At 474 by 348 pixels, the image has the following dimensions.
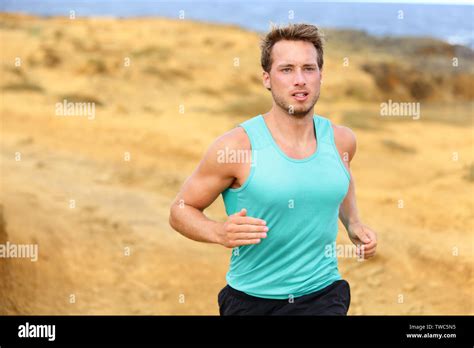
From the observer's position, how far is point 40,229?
10062 millimetres

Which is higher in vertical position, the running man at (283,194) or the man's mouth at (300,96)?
the man's mouth at (300,96)

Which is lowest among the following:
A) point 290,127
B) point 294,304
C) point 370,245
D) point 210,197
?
point 294,304

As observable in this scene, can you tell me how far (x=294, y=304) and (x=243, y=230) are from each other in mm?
524

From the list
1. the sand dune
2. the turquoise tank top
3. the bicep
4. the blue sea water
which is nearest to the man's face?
the turquoise tank top

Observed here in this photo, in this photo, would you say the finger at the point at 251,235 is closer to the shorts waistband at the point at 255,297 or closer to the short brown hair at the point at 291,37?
the shorts waistband at the point at 255,297

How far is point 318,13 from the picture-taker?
3628 cm

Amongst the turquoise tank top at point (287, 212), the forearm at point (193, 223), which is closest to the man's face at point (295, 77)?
the turquoise tank top at point (287, 212)

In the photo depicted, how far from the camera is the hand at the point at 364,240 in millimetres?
3707

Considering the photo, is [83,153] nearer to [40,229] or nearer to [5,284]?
[40,229]

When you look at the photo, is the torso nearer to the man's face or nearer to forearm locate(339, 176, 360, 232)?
the man's face

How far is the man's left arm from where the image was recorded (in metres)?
3.72

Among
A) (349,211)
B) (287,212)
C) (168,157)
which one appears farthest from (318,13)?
(287,212)

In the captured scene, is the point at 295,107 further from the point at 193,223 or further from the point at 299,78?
the point at 193,223

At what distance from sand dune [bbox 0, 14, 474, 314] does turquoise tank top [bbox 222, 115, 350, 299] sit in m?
1.94
